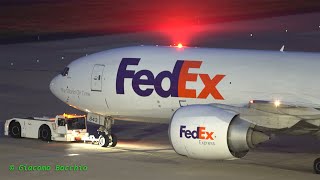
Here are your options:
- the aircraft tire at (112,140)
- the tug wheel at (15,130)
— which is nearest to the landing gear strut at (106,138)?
the aircraft tire at (112,140)

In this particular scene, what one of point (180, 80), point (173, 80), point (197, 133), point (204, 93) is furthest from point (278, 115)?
point (173, 80)

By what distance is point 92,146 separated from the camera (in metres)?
35.8

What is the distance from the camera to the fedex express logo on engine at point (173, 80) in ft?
107

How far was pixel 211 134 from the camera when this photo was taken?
2858 cm

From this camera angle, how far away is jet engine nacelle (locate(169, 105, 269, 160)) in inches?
1115

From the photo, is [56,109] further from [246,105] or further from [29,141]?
[246,105]

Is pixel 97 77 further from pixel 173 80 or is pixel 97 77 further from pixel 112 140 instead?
pixel 173 80

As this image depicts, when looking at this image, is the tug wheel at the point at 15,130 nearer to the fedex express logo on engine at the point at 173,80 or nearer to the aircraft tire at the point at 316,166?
the fedex express logo on engine at the point at 173,80

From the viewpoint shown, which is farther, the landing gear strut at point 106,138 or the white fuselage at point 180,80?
the landing gear strut at point 106,138

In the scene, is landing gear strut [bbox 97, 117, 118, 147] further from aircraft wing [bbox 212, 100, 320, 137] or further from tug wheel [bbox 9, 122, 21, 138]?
aircraft wing [bbox 212, 100, 320, 137]

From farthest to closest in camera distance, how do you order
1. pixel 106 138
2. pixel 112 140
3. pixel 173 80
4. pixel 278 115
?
pixel 112 140 < pixel 106 138 < pixel 173 80 < pixel 278 115

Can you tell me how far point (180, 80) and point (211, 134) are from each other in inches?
193

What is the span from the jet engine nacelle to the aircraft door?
22.5 feet

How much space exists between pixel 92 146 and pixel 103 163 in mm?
4667
